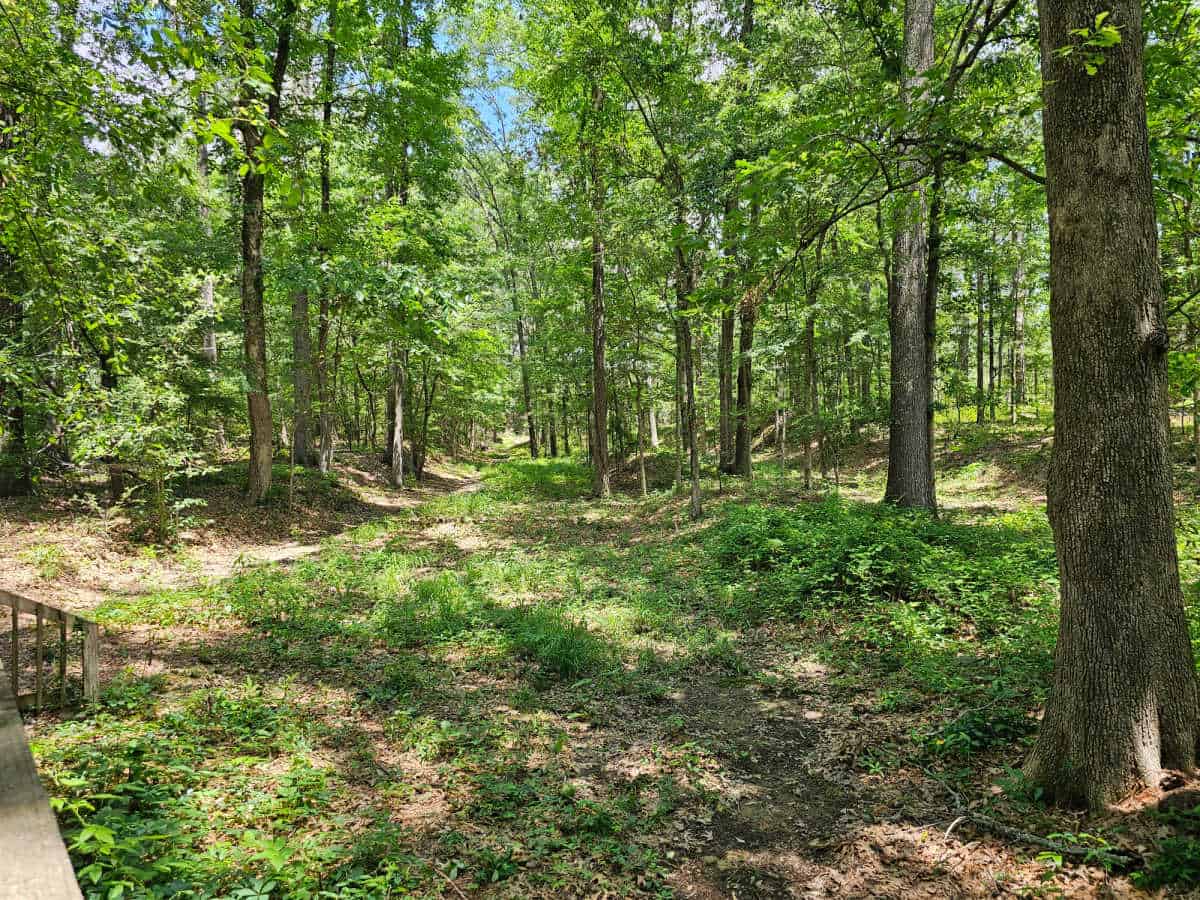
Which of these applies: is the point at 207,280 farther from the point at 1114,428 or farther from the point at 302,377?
the point at 1114,428

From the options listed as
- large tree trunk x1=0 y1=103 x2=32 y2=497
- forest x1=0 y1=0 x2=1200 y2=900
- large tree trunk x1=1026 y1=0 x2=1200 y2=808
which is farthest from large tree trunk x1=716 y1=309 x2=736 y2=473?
large tree trunk x1=0 y1=103 x2=32 y2=497

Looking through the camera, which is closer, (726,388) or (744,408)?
(744,408)

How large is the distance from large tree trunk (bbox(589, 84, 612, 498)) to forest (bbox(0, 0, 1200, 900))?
355 millimetres

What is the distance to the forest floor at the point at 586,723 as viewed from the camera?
3.12 metres

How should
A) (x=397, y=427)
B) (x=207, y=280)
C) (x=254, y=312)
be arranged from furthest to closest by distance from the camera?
(x=397, y=427) → (x=207, y=280) → (x=254, y=312)

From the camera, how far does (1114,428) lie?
3.01m

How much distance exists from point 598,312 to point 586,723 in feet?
44.0

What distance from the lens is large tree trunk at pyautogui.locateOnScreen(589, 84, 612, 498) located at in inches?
560

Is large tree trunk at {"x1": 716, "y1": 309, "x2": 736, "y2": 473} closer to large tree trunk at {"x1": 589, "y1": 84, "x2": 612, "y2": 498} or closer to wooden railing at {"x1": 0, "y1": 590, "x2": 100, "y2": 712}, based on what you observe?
large tree trunk at {"x1": 589, "y1": 84, "x2": 612, "y2": 498}

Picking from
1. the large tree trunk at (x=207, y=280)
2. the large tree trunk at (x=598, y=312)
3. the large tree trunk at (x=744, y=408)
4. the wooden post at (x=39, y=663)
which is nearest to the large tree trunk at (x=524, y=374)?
the large tree trunk at (x=598, y=312)

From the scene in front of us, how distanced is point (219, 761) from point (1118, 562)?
572 centimetres

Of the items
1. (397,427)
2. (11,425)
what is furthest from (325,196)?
(11,425)

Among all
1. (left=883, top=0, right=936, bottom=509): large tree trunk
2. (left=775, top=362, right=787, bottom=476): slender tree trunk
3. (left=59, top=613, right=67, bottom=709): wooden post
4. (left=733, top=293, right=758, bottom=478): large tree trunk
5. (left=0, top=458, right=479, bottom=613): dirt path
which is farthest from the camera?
(left=733, top=293, right=758, bottom=478): large tree trunk

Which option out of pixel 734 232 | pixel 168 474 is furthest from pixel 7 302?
pixel 734 232
